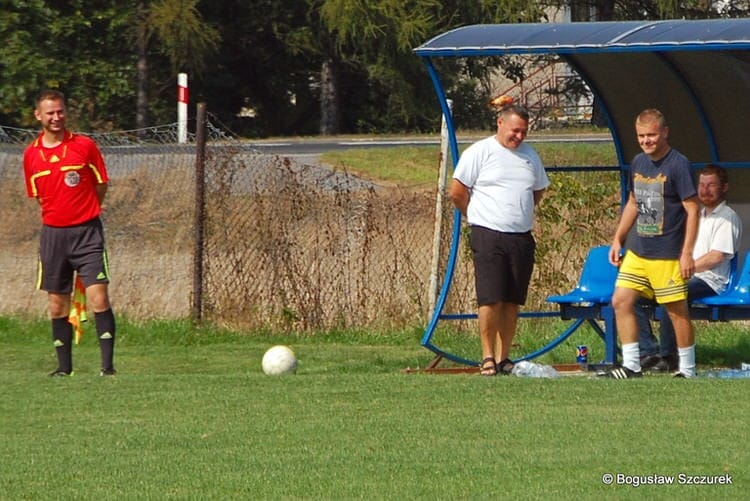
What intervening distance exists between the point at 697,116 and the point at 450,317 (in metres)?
2.49

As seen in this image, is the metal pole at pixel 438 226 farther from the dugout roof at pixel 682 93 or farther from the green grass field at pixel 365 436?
the green grass field at pixel 365 436

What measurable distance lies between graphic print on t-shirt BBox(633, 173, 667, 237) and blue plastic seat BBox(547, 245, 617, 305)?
110cm

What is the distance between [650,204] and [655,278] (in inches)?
17.8

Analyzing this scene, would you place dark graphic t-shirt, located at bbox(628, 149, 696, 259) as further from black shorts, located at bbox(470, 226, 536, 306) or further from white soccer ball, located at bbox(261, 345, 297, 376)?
white soccer ball, located at bbox(261, 345, 297, 376)

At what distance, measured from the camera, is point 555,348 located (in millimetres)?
11945

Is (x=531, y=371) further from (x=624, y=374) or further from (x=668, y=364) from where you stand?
(x=668, y=364)

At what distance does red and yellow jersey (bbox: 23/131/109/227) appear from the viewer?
9.83 m

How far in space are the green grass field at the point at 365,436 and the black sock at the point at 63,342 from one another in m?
0.15

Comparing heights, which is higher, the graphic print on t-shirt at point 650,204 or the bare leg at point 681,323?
the graphic print on t-shirt at point 650,204

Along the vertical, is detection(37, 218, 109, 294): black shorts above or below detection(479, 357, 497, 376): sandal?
above

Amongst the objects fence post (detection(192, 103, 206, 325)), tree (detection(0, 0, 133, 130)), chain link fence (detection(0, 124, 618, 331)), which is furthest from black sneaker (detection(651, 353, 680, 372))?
tree (detection(0, 0, 133, 130))

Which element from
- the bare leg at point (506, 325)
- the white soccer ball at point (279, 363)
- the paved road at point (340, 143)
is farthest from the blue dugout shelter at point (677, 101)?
the paved road at point (340, 143)

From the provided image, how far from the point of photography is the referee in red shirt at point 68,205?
9.82m

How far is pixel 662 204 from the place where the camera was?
9.43m
